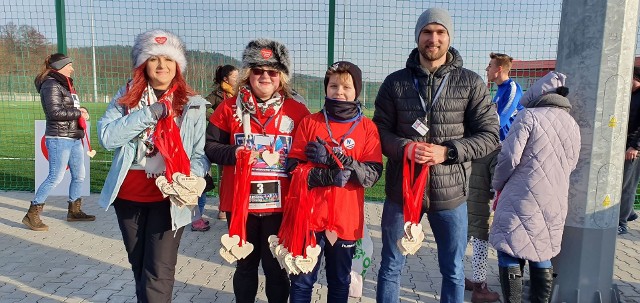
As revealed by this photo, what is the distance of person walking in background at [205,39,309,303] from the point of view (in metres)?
2.72

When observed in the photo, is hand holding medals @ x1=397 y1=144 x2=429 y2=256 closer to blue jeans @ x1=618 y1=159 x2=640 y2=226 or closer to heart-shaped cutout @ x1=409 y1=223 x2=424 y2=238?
heart-shaped cutout @ x1=409 y1=223 x2=424 y2=238

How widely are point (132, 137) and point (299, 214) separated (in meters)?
1.00

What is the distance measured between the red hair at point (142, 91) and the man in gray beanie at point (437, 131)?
117 cm

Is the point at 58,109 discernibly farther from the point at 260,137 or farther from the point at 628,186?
the point at 628,186

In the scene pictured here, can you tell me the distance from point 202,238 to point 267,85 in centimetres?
306

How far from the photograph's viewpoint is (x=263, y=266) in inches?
114

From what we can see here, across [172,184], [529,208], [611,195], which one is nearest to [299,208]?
[172,184]

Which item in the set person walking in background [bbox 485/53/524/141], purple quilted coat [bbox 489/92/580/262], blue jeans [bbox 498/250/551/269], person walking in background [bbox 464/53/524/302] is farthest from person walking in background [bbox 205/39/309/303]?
person walking in background [bbox 485/53/524/141]

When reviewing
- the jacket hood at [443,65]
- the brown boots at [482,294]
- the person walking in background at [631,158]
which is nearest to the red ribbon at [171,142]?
the jacket hood at [443,65]

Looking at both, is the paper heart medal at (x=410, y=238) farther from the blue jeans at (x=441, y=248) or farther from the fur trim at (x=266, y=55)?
the fur trim at (x=266, y=55)

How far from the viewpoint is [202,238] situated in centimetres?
530

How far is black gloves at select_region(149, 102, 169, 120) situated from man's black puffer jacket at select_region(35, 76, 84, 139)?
3435 mm

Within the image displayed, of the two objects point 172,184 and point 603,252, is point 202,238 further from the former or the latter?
point 603,252

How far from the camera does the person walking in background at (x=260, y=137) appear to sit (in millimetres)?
2725
